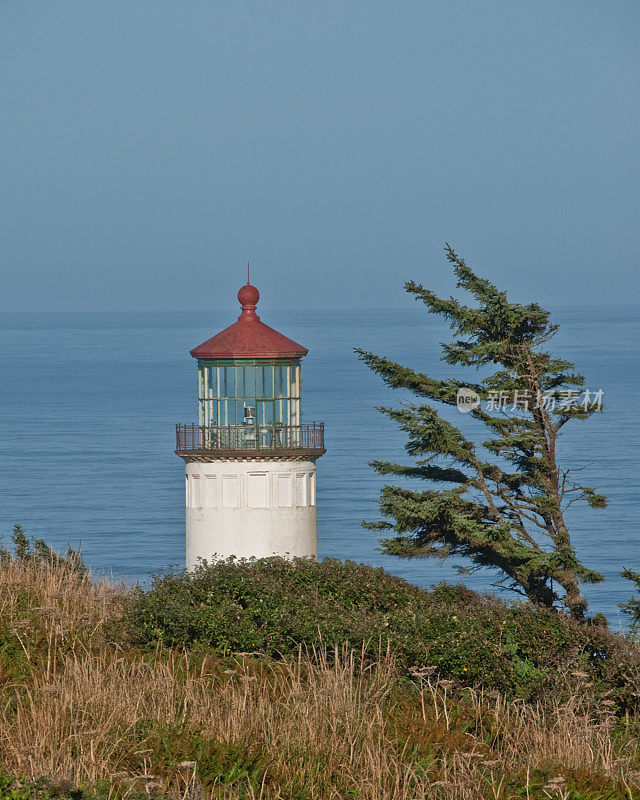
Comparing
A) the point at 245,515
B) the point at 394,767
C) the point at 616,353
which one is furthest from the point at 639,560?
the point at 616,353

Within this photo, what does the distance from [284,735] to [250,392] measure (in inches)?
508

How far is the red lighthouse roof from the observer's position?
2206 cm

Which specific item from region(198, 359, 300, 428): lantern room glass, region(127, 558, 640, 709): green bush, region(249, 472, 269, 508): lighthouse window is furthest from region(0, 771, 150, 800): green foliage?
region(198, 359, 300, 428): lantern room glass

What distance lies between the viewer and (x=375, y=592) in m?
15.8

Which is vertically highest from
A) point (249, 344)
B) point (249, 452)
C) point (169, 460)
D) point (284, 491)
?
point (249, 344)

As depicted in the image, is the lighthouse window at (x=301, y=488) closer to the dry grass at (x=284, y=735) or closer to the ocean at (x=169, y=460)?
the ocean at (x=169, y=460)

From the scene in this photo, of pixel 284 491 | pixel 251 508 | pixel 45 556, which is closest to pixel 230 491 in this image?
pixel 251 508

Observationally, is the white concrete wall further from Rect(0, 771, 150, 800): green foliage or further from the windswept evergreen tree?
Rect(0, 771, 150, 800): green foliage

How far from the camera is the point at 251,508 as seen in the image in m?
22.0

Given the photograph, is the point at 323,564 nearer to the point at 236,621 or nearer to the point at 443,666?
the point at 236,621

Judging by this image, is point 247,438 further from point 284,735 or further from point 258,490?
point 284,735

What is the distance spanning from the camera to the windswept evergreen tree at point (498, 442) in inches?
755

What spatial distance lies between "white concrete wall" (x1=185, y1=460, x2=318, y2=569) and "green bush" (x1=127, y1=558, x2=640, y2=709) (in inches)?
239

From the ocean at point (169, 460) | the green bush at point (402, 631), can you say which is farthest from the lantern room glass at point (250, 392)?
the green bush at point (402, 631)
